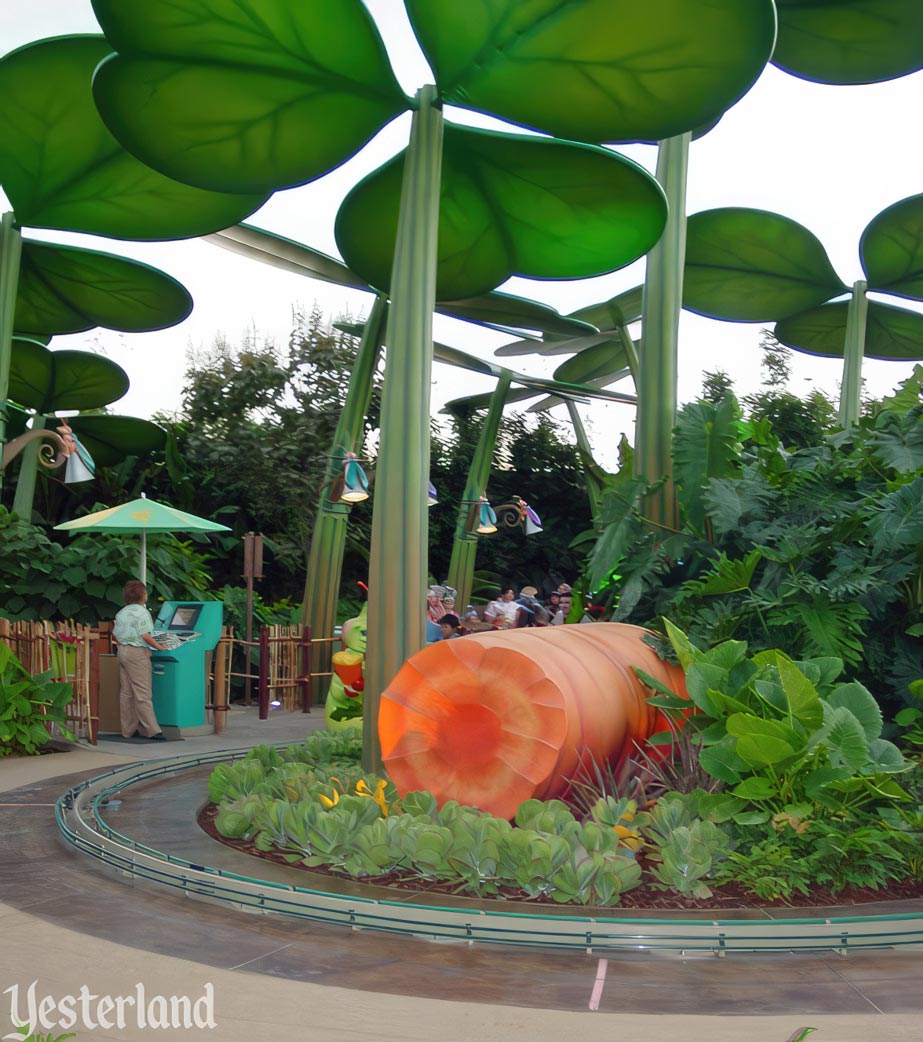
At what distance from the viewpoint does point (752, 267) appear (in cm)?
1377

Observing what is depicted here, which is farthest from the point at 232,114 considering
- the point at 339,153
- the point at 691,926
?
the point at 691,926

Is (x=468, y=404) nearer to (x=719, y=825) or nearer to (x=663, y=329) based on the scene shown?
(x=663, y=329)

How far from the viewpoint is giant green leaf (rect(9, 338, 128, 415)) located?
1655 cm

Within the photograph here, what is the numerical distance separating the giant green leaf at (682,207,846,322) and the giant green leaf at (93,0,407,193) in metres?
6.27

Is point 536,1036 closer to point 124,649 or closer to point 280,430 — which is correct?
point 124,649

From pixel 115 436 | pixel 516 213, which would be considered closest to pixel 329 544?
pixel 115 436

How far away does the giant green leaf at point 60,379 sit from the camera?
16547 millimetres

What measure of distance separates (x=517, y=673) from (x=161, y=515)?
7.46 m

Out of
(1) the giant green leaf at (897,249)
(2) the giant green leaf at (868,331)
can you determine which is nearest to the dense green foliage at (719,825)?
(1) the giant green leaf at (897,249)

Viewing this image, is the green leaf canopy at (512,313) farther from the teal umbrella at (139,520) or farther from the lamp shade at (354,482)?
the teal umbrella at (139,520)

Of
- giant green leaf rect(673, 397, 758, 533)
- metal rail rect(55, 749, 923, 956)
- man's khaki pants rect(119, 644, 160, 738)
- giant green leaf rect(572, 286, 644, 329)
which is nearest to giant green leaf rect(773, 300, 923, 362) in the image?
giant green leaf rect(572, 286, 644, 329)

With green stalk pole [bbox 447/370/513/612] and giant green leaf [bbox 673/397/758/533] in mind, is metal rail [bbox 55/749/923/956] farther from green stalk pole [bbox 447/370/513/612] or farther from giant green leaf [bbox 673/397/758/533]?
green stalk pole [bbox 447/370/513/612]

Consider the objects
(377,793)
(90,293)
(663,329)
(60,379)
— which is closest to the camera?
(377,793)

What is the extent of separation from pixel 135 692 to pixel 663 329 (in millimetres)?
6311
